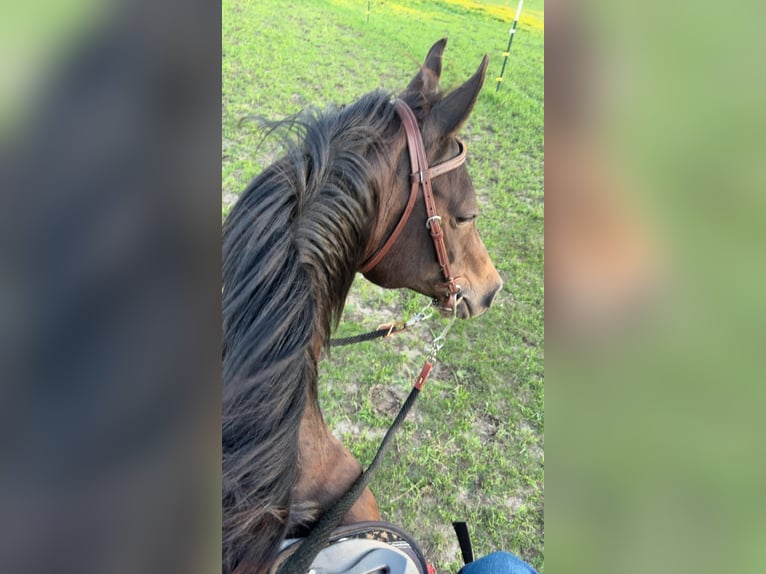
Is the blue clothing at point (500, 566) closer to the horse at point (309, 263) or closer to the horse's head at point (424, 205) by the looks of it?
the horse at point (309, 263)

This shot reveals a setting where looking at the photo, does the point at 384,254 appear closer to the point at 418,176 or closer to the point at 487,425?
the point at 418,176

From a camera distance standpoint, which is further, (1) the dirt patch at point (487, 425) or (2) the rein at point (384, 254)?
(1) the dirt patch at point (487, 425)

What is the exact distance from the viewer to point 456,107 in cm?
130

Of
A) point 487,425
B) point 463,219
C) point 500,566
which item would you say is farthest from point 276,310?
point 487,425

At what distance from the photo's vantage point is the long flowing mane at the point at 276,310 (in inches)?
38.3

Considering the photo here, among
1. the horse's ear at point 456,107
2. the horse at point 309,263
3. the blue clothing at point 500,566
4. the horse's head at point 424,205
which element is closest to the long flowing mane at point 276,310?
the horse at point 309,263

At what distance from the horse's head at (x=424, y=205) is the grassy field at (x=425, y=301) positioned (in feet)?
0.47

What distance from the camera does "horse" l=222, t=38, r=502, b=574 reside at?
0.99m

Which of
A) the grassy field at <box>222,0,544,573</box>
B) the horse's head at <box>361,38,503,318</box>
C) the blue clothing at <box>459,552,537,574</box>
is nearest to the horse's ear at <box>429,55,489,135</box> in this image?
the horse's head at <box>361,38,503,318</box>
